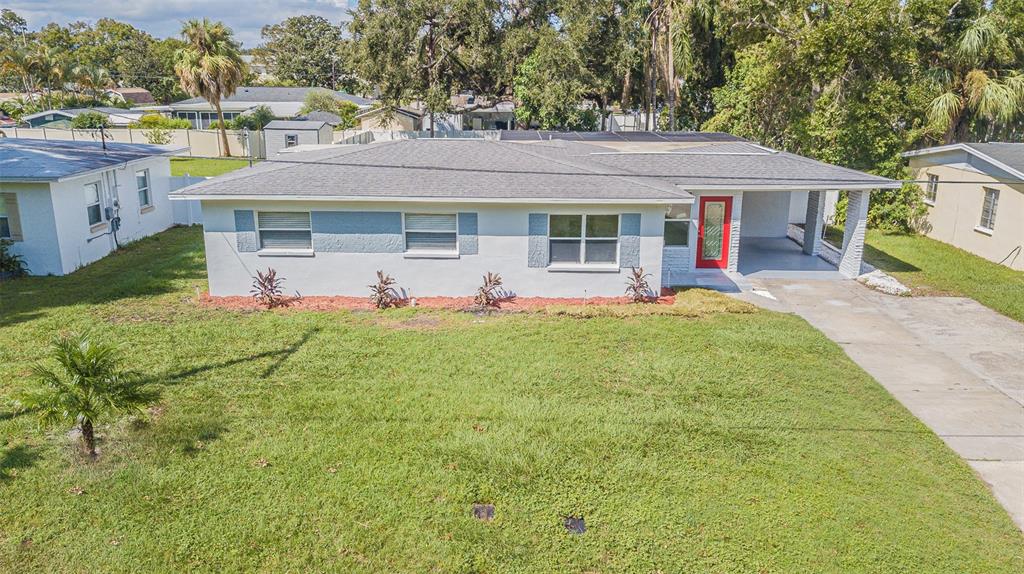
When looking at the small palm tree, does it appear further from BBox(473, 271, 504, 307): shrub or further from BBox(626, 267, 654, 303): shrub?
BBox(626, 267, 654, 303): shrub

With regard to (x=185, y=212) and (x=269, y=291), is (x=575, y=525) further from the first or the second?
(x=185, y=212)

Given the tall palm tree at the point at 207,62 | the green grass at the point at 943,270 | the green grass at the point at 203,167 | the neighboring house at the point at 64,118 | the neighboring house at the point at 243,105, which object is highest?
the tall palm tree at the point at 207,62

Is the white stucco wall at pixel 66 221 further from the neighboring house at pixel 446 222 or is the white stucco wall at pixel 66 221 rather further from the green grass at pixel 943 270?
the green grass at pixel 943 270

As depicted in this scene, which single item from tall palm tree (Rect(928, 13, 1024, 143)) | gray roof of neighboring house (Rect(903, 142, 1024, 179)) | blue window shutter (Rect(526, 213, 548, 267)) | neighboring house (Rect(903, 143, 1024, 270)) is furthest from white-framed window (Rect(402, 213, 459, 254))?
tall palm tree (Rect(928, 13, 1024, 143))

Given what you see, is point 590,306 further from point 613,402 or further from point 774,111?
point 774,111

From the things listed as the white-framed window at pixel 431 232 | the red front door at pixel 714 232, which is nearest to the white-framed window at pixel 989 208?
the red front door at pixel 714 232

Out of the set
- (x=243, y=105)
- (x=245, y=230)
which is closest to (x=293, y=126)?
(x=243, y=105)
